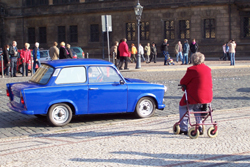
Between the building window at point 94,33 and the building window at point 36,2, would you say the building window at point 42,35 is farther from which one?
the building window at point 94,33

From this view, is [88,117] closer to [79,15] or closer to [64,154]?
[64,154]

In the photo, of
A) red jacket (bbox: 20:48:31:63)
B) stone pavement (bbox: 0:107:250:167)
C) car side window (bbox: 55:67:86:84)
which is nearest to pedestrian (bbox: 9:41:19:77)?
red jacket (bbox: 20:48:31:63)

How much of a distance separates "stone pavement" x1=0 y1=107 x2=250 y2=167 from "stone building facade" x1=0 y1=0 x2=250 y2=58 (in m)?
28.8

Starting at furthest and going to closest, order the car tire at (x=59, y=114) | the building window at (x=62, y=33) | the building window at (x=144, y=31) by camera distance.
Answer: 1. the building window at (x=62, y=33)
2. the building window at (x=144, y=31)
3. the car tire at (x=59, y=114)

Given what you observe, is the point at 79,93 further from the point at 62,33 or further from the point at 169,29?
the point at 62,33

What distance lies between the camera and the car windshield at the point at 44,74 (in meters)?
9.09

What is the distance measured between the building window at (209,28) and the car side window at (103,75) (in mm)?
28920

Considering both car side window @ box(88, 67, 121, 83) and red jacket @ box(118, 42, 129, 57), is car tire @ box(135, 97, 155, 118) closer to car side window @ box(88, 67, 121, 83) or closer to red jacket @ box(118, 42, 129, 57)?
car side window @ box(88, 67, 121, 83)

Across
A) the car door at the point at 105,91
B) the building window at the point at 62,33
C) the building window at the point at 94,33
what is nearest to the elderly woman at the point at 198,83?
the car door at the point at 105,91

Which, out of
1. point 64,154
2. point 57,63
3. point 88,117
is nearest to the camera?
point 64,154

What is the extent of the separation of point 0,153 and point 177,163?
2.76 meters

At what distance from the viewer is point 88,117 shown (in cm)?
1008

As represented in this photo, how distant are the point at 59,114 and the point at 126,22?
32236mm

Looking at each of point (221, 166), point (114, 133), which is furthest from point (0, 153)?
point (221, 166)
